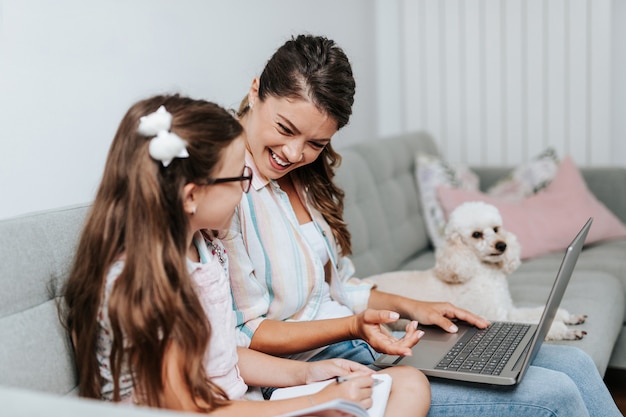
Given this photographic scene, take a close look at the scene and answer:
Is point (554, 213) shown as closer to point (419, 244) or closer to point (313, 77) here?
point (419, 244)

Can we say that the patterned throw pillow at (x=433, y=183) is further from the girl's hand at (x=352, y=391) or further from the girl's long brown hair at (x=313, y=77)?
the girl's hand at (x=352, y=391)

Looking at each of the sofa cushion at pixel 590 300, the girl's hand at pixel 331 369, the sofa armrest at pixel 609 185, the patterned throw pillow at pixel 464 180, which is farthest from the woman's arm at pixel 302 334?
the sofa armrest at pixel 609 185

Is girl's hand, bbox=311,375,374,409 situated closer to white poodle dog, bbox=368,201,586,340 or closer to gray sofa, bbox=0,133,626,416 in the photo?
gray sofa, bbox=0,133,626,416

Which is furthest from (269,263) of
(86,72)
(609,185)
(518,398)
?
A: (609,185)

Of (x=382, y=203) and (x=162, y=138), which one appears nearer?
(x=162, y=138)

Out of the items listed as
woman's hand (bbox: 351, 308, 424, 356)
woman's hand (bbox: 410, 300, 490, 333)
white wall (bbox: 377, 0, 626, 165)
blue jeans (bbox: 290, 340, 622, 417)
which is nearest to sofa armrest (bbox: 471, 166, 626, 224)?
white wall (bbox: 377, 0, 626, 165)

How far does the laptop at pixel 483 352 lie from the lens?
143 cm

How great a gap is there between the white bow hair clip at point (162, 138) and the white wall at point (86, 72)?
584mm

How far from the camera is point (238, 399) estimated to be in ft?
4.27

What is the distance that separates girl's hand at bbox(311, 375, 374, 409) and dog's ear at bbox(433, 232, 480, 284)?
3.22ft

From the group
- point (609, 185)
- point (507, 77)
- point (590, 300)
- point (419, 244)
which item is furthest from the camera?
point (507, 77)

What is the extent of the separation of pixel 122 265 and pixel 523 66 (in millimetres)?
2938

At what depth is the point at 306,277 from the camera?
1632 millimetres

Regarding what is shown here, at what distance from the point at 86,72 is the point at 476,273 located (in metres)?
1.22
